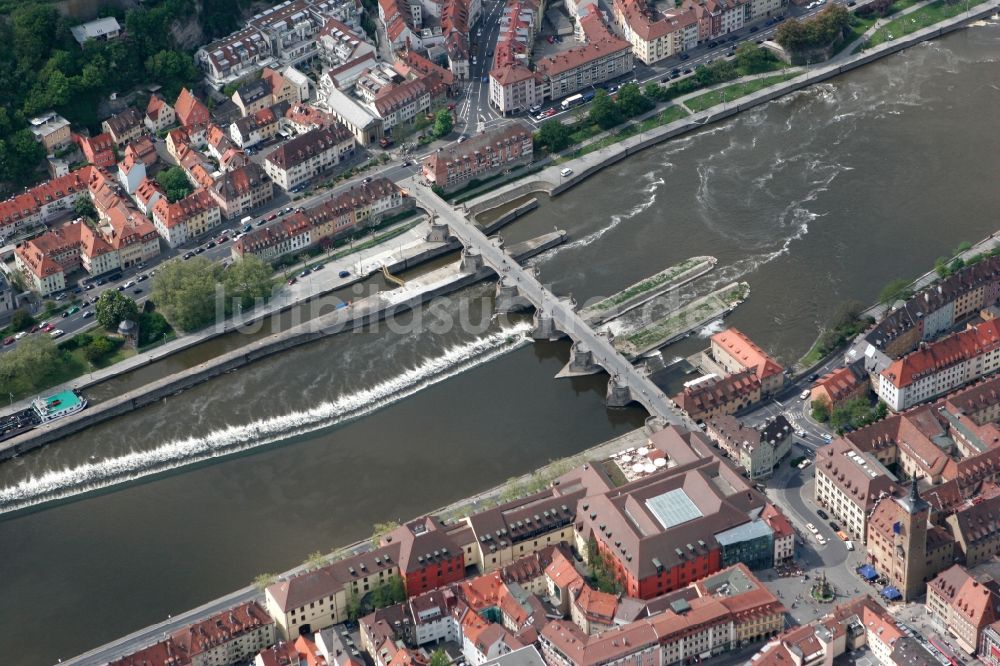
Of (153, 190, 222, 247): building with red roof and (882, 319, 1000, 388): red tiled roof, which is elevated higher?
(153, 190, 222, 247): building with red roof

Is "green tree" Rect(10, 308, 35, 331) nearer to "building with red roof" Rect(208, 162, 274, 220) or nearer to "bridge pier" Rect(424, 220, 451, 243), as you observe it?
"building with red roof" Rect(208, 162, 274, 220)

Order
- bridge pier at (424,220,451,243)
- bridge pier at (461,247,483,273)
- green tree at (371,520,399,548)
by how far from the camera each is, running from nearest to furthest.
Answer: green tree at (371,520,399,548)
bridge pier at (461,247,483,273)
bridge pier at (424,220,451,243)

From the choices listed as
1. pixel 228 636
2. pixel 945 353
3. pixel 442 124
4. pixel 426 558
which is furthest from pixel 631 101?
pixel 228 636

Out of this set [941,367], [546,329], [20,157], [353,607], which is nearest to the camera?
[353,607]

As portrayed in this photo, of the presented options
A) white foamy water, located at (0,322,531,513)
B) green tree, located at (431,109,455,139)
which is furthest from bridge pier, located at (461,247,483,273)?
green tree, located at (431,109,455,139)

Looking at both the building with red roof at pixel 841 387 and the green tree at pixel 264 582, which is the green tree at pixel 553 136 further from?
the green tree at pixel 264 582

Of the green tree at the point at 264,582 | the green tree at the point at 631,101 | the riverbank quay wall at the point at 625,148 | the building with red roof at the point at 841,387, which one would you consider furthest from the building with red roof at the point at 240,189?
the building with red roof at the point at 841,387

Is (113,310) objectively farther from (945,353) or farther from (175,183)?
(945,353)

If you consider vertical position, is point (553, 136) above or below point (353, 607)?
above
